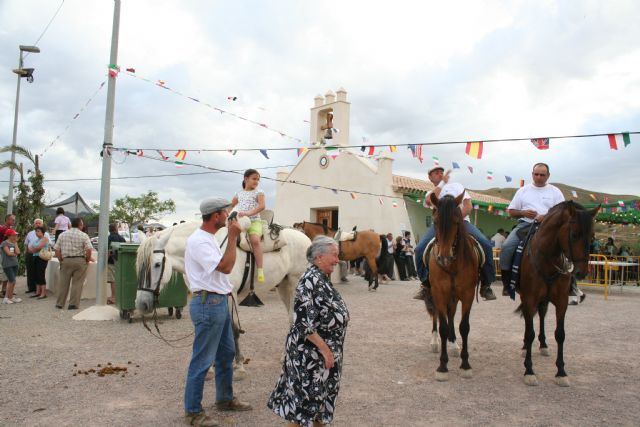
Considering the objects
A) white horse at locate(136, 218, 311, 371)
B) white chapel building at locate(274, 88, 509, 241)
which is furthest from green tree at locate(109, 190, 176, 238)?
white horse at locate(136, 218, 311, 371)

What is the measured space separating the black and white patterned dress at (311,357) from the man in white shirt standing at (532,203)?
358cm

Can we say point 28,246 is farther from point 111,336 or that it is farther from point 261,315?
point 261,315

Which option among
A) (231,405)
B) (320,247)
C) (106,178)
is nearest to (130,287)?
(106,178)

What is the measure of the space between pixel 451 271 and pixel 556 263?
1154 mm

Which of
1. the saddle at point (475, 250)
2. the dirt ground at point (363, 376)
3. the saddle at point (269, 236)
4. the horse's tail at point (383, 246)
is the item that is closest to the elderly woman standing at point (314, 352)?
the dirt ground at point (363, 376)

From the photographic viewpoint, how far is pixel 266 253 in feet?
18.6

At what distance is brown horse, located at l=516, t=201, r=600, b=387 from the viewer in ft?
15.4

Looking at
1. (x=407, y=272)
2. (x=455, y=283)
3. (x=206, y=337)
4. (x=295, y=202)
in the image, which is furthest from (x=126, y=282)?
(x=295, y=202)

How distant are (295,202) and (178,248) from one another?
16867mm

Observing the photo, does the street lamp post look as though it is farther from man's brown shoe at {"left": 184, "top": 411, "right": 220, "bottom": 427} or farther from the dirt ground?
man's brown shoe at {"left": 184, "top": 411, "right": 220, "bottom": 427}

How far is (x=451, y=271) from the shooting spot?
5.20 m

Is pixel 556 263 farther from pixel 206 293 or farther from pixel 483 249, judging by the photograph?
pixel 206 293

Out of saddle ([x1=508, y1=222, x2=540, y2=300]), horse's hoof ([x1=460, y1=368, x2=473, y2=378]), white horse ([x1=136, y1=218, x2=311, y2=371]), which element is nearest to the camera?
white horse ([x1=136, y1=218, x2=311, y2=371])

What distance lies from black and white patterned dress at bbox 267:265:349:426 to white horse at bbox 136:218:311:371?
0.90 m
